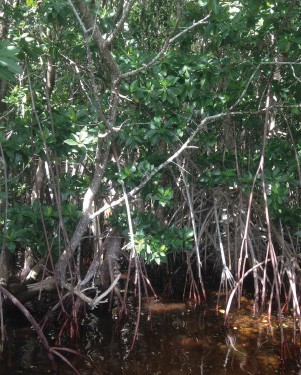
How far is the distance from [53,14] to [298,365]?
309cm

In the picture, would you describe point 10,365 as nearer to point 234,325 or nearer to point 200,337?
point 200,337

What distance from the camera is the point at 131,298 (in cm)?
478

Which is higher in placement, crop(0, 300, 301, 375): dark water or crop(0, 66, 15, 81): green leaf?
crop(0, 66, 15, 81): green leaf

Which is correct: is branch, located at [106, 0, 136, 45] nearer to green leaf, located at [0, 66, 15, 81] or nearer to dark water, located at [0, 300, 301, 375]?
green leaf, located at [0, 66, 15, 81]

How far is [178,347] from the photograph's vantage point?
3.45 m

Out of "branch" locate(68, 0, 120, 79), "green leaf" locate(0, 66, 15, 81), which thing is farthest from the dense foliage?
"green leaf" locate(0, 66, 15, 81)

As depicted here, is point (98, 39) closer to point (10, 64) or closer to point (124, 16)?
point (124, 16)

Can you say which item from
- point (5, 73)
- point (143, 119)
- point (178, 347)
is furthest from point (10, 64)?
point (178, 347)

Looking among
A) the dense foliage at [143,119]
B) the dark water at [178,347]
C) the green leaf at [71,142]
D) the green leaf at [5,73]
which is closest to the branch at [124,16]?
the dense foliage at [143,119]

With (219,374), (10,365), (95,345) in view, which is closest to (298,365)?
(219,374)

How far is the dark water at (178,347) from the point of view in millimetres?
3053

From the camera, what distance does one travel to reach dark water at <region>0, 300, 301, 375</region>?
305 cm

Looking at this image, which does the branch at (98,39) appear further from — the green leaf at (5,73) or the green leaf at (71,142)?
the green leaf at (5,73)

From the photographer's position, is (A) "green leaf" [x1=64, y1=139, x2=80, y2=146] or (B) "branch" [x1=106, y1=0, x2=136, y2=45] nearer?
(B) "branch" [x1=106, y1=0, x2=136, y2=45]
